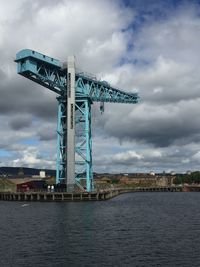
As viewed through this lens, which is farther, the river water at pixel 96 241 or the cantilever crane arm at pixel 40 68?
the cantilever crane arm at pixel 40 68

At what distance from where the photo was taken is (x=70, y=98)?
6500 cm

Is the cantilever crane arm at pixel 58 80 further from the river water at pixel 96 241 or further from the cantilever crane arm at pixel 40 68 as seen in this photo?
the river water at pixel 96 241

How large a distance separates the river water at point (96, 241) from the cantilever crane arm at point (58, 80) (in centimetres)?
2222

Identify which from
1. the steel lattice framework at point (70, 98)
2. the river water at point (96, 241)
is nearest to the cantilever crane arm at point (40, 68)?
the steel lattice framework at point (70, 98)

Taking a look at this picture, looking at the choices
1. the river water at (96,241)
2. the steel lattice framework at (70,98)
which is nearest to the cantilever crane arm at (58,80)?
the steel lattice framework at (70,98)

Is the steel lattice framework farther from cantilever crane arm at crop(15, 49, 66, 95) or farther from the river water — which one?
the river water

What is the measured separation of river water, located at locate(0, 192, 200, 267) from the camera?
995 inches

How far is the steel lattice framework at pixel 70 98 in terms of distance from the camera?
63312mm

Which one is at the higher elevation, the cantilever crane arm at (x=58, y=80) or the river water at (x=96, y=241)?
the cantilever crane arm at (x=58, y=80)

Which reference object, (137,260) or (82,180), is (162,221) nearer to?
(137,260)

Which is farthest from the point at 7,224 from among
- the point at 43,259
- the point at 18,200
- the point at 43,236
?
the point at 18,200

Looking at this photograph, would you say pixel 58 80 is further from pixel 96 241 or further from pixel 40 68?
pixel 96 241

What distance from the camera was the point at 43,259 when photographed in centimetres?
2550

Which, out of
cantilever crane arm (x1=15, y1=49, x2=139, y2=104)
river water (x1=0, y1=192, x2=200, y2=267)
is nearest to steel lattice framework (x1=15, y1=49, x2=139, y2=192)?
cantilever crane arm (x1=15, y1=49, x2=139, y2=104)
